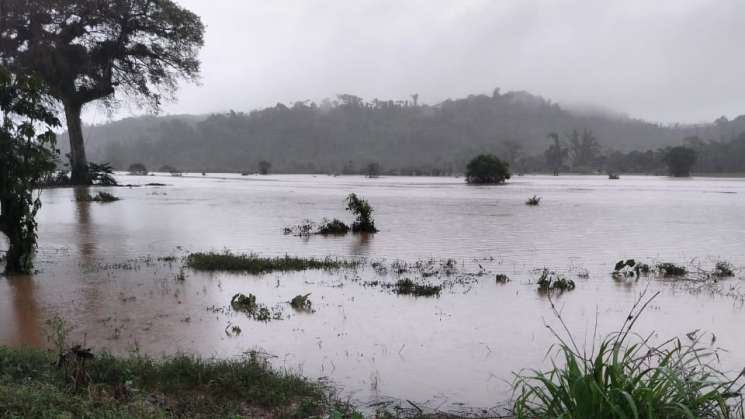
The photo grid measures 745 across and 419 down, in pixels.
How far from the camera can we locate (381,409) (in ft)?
15.5

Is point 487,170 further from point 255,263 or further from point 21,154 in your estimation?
point 21,154

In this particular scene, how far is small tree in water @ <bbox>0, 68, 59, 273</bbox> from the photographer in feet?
31.0

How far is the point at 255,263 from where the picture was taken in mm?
11383

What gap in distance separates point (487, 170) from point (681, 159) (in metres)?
48.3

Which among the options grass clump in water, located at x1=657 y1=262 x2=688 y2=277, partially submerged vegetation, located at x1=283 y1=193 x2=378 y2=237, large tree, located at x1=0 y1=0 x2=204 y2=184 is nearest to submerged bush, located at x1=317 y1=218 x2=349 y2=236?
partially submerged vegetation, located at x1=283 y1=193 x2=378 y2=237

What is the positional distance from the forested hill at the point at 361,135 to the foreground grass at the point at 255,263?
11004cm

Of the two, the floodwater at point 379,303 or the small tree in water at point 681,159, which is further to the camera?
the small tree in water at point 681,159

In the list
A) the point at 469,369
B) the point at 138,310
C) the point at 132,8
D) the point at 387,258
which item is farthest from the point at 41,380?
the point at 132,8

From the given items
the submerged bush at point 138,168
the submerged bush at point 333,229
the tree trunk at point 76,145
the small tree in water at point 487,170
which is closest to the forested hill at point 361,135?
the submerged bush at point 138,168

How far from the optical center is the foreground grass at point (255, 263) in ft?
36.4

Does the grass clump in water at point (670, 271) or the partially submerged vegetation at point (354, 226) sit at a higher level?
the partially submerged vegetation at point (354, 226)

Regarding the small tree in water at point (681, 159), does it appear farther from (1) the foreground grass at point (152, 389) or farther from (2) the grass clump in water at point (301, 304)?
(1) the foreground grass at point (152, 389)

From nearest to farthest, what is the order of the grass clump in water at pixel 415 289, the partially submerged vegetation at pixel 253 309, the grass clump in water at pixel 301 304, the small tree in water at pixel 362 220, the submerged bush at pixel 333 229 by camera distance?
1. the partially submerged vegetation at pixel 253 309
2. the grass clump in water at pixel 301 304
3. the grass clump in water at pixel 415 289
4. the submerged bush at pixel 333 229
5. the small tree in water at pixel 362 220

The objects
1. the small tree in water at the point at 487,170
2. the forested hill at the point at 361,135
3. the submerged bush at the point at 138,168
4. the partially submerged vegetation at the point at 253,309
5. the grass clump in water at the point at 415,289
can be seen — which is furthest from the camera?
the forested hill at the point at 361,135
